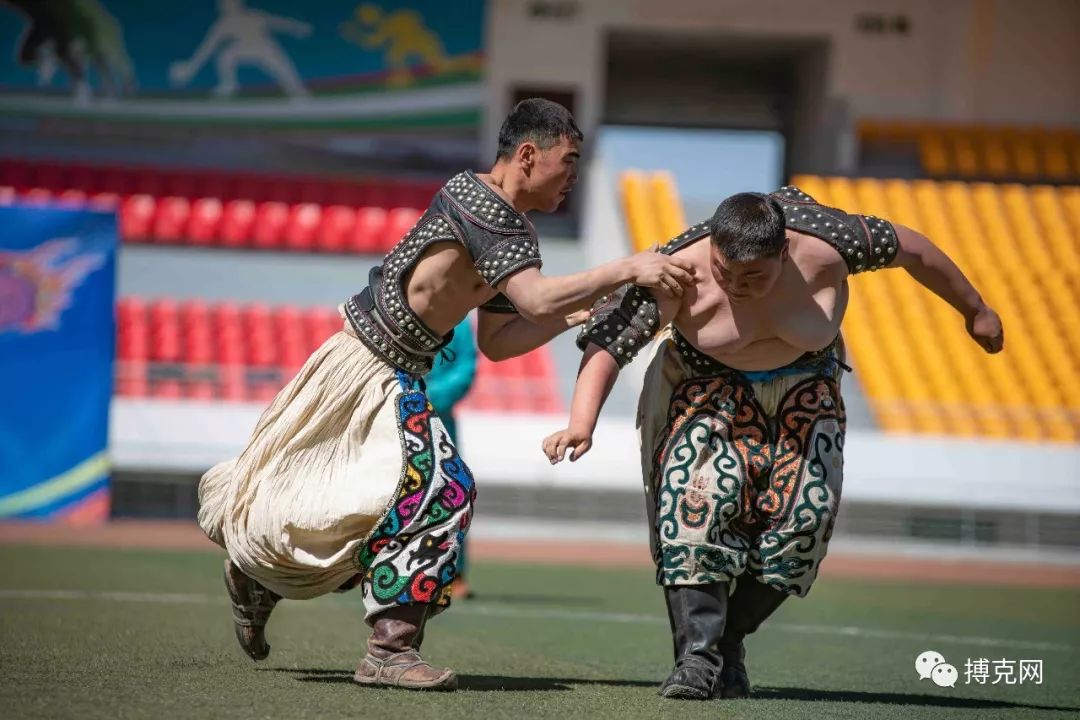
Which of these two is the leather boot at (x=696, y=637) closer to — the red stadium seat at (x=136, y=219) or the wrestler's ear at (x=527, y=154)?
the wrestler's ear at (x=527, y=154)

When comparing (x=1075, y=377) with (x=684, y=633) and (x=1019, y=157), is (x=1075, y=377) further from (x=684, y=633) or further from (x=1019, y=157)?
(x=684, y=633)

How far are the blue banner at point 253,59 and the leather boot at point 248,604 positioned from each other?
51.1ft

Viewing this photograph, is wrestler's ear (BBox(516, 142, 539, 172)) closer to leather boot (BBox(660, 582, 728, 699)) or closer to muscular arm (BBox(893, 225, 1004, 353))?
muscular arm (BBox(893, 225, 1004, 353))

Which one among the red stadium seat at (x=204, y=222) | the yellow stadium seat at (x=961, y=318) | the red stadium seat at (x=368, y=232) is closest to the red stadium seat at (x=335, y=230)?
the red stadium seat at (x=368, y=232)

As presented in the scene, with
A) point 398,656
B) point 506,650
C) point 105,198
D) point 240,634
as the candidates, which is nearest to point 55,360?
point 506,650

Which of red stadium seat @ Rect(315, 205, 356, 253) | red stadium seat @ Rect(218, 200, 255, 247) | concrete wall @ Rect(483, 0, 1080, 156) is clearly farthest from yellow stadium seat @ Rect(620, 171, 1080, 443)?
red stadium seat @ Rect(218, 200, 255, 247)

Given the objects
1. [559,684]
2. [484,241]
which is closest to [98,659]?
[559,684]

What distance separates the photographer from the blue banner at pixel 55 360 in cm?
1119

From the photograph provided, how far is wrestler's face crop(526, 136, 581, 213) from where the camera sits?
430 cm

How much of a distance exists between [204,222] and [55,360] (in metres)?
7.36

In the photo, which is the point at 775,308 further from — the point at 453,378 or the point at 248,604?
the point at 453,378

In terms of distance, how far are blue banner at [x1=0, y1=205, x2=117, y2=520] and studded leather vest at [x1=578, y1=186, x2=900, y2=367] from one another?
24.9 feet

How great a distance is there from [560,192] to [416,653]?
1.29m

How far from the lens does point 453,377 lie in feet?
24.6
